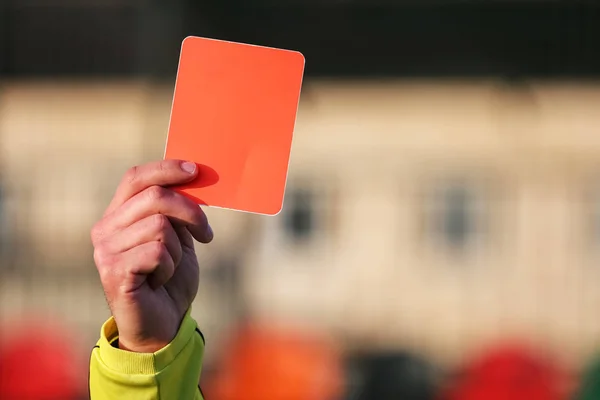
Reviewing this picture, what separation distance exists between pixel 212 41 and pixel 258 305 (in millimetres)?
12526

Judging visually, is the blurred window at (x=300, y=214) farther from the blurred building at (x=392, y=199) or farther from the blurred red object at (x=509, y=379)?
the blurred red object at (x=509, y=379)

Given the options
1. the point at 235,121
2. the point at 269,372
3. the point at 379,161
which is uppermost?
the point at 379,161

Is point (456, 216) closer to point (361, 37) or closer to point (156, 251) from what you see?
point (361, 37)

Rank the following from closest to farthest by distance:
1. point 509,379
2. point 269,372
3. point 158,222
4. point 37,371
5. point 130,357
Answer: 1. point 158,222
2. point 130,357
3. point 509,379
4. point 37,371
5. point 269,372

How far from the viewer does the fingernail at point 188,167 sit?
1.50 metres

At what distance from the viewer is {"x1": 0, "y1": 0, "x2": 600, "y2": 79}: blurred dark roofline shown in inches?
564

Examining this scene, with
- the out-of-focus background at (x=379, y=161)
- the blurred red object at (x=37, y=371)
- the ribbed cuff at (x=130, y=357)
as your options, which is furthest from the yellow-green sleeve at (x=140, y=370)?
the out-of-focus background at (x=379, y=161)

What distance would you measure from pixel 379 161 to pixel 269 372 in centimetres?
628

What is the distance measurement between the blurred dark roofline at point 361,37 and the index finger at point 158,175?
12.6 meters

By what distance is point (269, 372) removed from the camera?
9289 millimetres

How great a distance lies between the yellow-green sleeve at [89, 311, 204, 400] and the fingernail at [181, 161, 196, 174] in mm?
318

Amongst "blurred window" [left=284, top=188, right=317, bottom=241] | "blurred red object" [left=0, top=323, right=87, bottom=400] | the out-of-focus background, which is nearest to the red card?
"blurred red object" [left=0, top=323, right=87, bottom=400]

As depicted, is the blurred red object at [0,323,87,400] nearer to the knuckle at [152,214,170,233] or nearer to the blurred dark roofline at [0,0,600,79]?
the blurred dark roofline at [0,0,600,79]

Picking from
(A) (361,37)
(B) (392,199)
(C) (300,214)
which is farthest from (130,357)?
(A) (361,37)
